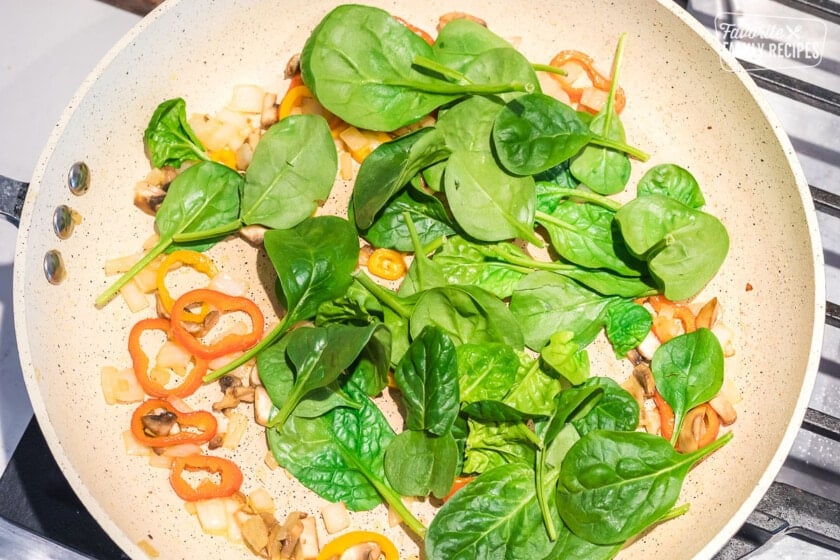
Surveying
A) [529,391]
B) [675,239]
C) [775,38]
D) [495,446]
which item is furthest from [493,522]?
[775,38]

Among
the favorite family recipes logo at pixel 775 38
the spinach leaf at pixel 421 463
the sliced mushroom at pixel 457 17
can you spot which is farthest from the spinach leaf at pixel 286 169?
the favorite family recipes logo at pixel 775 38

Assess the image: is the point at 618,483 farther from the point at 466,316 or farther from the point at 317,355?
the point at 317,355

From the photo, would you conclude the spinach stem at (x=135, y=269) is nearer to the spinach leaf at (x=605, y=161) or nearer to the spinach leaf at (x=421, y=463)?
the spinach leaf at (x=421, y=463)

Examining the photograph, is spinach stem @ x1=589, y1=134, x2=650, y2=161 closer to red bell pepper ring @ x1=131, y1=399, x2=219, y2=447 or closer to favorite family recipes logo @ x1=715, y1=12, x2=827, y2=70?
favorite family recipes logo @ x1=715, y1=12, x2=827, y2=70

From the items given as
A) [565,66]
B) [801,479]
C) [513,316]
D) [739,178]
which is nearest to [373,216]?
[513,316]

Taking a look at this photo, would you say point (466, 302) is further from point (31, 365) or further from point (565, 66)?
point (31, 365)
